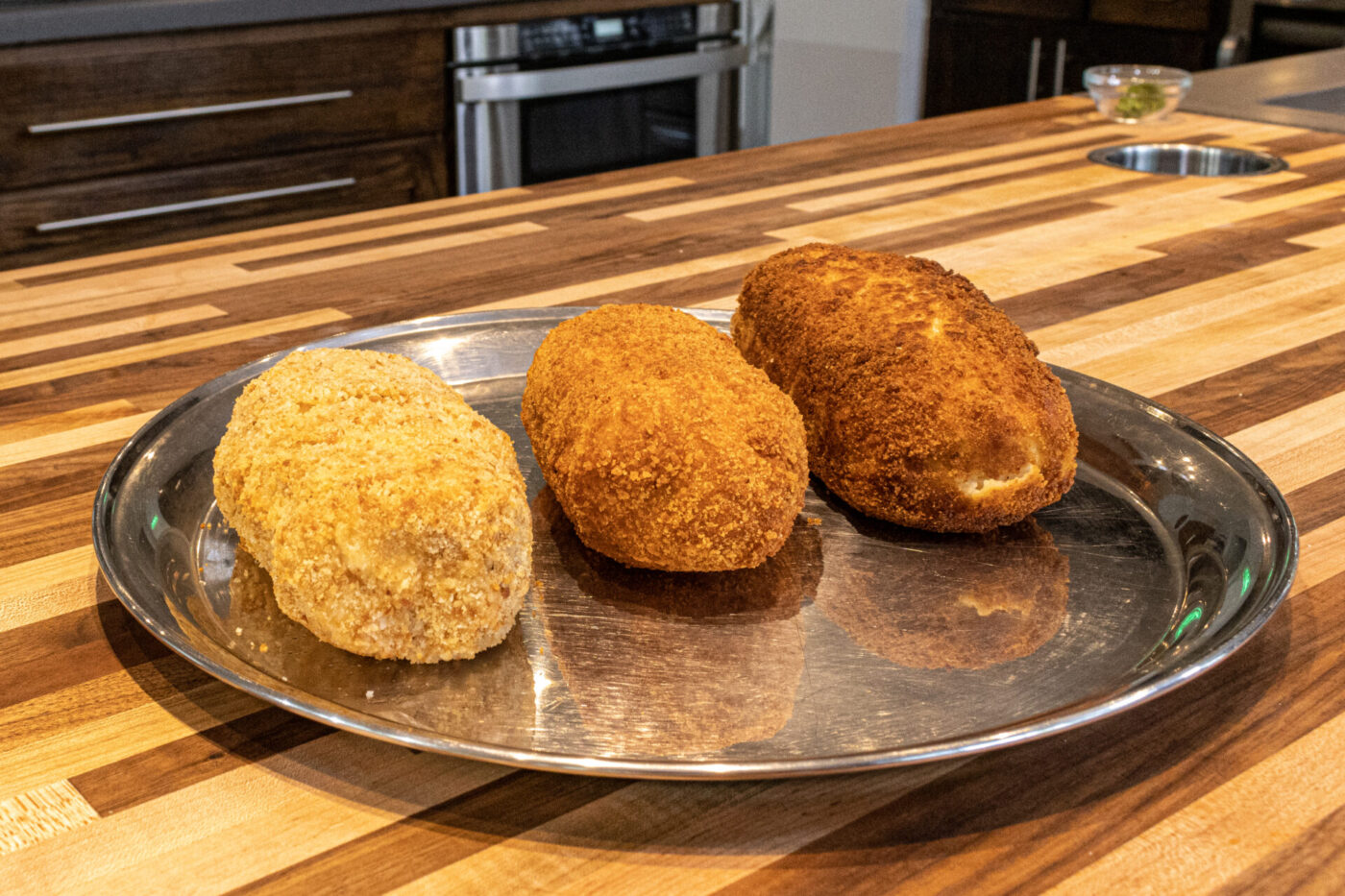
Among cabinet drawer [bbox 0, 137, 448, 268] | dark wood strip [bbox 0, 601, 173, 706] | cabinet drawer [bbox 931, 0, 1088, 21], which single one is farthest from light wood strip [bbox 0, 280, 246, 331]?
cabinet drawer [bbox 931, 0, 1088, 21]

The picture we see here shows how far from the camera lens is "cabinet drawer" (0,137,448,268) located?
2.40 meters

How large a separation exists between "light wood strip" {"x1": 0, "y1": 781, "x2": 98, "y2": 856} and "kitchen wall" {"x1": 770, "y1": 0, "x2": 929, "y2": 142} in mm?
4631

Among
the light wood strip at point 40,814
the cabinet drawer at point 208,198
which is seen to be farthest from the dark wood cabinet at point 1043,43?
the light wood strip at point 40,814

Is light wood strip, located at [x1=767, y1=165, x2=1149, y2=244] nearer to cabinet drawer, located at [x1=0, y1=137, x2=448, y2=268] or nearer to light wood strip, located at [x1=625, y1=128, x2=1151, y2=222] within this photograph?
light wood strip, located at [x1=625, y1=128, x2=1151, y2=222]

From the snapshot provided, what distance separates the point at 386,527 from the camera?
1.77 feet

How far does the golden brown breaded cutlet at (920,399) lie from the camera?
70cm

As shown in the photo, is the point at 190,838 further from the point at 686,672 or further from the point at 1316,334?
the point at 1316,334

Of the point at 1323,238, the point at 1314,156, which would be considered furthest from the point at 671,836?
the point at 1314,156

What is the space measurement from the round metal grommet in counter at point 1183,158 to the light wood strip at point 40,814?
5.14ft

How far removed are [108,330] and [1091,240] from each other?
1009 mm

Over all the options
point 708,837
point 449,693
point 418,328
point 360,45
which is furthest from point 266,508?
point 360,45

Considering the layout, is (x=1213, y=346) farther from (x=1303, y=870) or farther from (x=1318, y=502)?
(x=1303, y=870)

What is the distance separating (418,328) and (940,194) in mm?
822

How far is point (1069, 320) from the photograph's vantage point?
1.14 m
